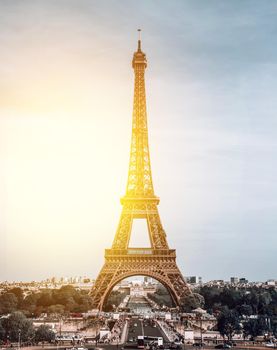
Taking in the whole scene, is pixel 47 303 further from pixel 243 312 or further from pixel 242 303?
pixel 242 303

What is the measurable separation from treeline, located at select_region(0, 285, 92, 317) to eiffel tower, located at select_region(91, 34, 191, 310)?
4621mm

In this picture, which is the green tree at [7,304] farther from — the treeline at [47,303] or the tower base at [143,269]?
the tower base at [143,269]

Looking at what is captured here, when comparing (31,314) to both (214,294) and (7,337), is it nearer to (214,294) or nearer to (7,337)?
(7,337)

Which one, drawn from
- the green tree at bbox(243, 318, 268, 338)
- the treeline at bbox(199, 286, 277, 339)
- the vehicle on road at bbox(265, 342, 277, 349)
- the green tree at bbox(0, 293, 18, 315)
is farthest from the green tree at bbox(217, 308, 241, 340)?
the green tree at bbox(0, 293, 18, 315)

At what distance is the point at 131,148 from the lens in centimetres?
6406

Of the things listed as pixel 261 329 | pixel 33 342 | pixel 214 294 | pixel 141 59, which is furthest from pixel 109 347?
pixel 214 294

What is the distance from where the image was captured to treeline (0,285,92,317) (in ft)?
218

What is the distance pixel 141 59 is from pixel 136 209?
55.0 feet

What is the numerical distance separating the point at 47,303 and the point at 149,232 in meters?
22.7

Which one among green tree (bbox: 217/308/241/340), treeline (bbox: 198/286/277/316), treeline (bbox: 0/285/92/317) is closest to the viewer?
green tree (bbox: 217/308/241/340)

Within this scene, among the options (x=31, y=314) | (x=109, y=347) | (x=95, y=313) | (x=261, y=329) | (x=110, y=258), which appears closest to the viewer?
(x=109, y=347)

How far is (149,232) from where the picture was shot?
62.9 m

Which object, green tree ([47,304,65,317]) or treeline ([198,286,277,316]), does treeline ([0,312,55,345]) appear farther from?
treeline ([198,286,277,316])

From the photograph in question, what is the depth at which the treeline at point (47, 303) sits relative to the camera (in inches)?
2613
